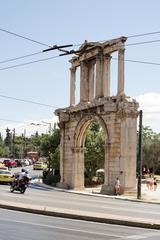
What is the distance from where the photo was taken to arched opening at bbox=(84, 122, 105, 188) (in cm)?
5231

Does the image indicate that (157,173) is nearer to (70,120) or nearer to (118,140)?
(70,120)

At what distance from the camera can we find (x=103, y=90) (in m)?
44.7

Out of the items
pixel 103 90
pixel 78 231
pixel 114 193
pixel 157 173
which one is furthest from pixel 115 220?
pixel 157 173

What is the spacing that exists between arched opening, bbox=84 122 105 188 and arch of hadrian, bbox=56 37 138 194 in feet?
10.5

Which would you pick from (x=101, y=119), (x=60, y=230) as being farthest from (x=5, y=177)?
(x=60, y=230)

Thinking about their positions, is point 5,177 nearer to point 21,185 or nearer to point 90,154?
point 90,154

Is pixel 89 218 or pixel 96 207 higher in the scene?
→ pixel 89 218

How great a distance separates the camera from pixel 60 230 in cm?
1483

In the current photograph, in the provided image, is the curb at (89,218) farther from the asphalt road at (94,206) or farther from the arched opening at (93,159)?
the arched opening at (93,159)

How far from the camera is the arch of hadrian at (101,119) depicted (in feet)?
135

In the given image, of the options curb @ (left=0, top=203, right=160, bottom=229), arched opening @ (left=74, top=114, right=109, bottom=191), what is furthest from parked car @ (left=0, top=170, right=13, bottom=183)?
curb @ (left=0, top=203, right=160, bottom=229)

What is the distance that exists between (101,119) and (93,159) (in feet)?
32.1

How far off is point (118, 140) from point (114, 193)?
157 inches

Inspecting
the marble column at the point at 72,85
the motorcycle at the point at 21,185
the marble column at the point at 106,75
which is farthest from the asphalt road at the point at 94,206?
the marble column at the point at 72,85
